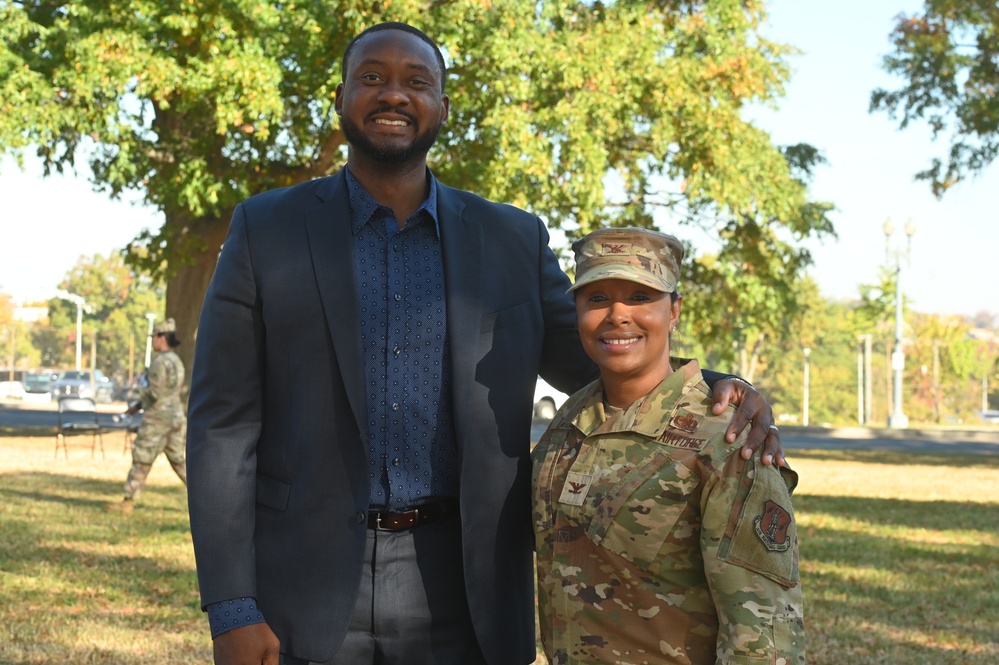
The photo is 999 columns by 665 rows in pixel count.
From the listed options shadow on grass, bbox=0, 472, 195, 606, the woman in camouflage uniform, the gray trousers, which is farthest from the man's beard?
shadow on grass, bbox=0, 472, 195, 606

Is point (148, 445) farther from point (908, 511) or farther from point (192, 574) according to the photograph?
point (908, 511)

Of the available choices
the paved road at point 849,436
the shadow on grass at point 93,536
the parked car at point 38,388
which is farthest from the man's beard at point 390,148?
the parked car at point 38,388

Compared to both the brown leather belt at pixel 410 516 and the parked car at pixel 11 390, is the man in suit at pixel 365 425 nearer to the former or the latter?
the brown leather belt at pixel 410 516

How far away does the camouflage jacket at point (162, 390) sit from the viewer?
13.5m

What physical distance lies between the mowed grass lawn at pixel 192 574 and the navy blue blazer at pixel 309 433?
4.26 meters

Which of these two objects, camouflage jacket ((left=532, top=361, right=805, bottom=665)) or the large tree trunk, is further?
the large tree trunk

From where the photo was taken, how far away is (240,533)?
9.51 ft

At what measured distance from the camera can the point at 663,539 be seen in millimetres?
2738

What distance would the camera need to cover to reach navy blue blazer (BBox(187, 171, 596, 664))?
288 centimetres

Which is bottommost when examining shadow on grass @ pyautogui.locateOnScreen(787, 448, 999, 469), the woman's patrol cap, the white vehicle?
shadow on grass @ pyautogui.locateOnScreen(787, 448, 999, 469)

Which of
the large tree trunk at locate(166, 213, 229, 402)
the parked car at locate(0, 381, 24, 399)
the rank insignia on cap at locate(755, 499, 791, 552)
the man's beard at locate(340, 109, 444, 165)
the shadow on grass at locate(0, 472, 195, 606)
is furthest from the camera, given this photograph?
the parked car at locate(0, 381, 24, 399)

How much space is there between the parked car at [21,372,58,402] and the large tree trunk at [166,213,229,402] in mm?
44646

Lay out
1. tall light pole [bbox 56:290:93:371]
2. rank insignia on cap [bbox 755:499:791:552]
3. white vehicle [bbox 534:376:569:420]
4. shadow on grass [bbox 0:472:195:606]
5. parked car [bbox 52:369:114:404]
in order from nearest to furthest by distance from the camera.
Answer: rank insignia on cap [bbox 755:499:791:552], shadow on grass [bbox 0:472:195:606], white vehicle [bbox 534:376:569:420], parked car [bbox 52:369:114:404], tall light pole [bbox 56:290:93:371]

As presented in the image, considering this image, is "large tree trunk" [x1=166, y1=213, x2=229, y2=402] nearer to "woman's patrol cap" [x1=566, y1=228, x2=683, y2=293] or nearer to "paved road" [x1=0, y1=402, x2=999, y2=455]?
"paved road" [x1=0, y1=402, x2=999, y2=455]
